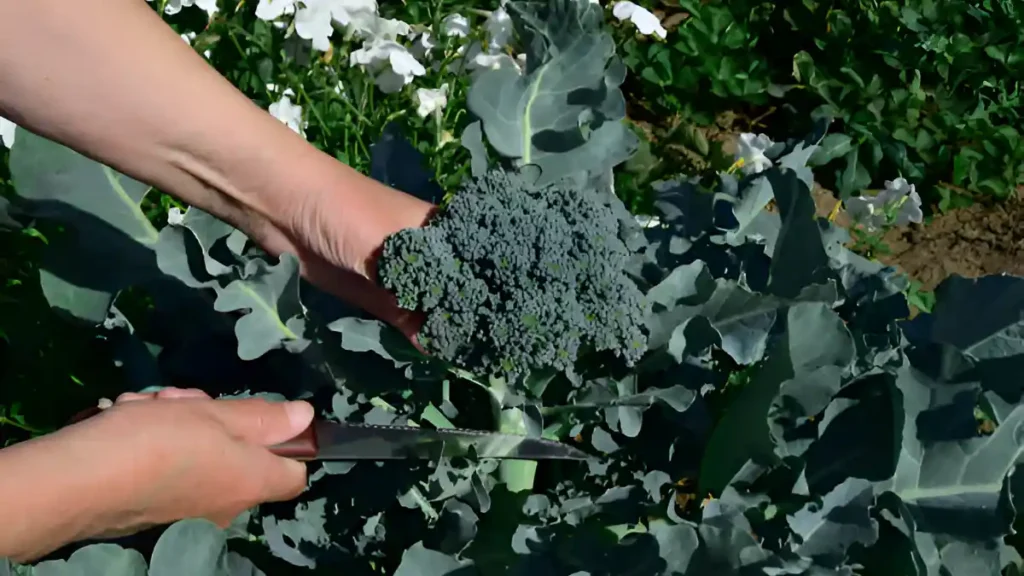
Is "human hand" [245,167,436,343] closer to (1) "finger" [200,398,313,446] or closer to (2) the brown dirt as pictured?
(1) "finger" [200,398,313,446]

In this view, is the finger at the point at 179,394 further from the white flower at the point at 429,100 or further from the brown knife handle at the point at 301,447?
the white flower at the point at 429,100

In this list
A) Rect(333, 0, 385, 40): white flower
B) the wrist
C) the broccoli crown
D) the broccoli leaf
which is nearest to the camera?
the wrist

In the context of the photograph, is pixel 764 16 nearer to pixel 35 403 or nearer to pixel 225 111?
pixel 225 111

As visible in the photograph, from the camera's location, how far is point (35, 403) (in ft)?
4.75

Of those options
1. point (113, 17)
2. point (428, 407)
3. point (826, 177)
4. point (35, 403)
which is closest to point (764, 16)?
point (826, 177)

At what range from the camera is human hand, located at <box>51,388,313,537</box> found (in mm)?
886

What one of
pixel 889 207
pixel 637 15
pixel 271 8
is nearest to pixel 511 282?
pixel 271 8

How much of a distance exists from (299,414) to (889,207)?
4.01 ft

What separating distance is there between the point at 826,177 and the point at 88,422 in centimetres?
165

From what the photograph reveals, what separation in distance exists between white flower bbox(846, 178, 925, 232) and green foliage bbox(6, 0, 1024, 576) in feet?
1.52

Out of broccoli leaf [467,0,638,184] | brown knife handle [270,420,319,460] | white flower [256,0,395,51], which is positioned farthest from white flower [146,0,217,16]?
brown knife handle [270,420,319,460]

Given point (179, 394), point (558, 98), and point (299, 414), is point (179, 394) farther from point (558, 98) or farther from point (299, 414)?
point (558, 98)

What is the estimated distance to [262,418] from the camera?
1.03 meters

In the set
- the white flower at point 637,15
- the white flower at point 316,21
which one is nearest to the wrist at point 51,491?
the white flower at point 316,21
